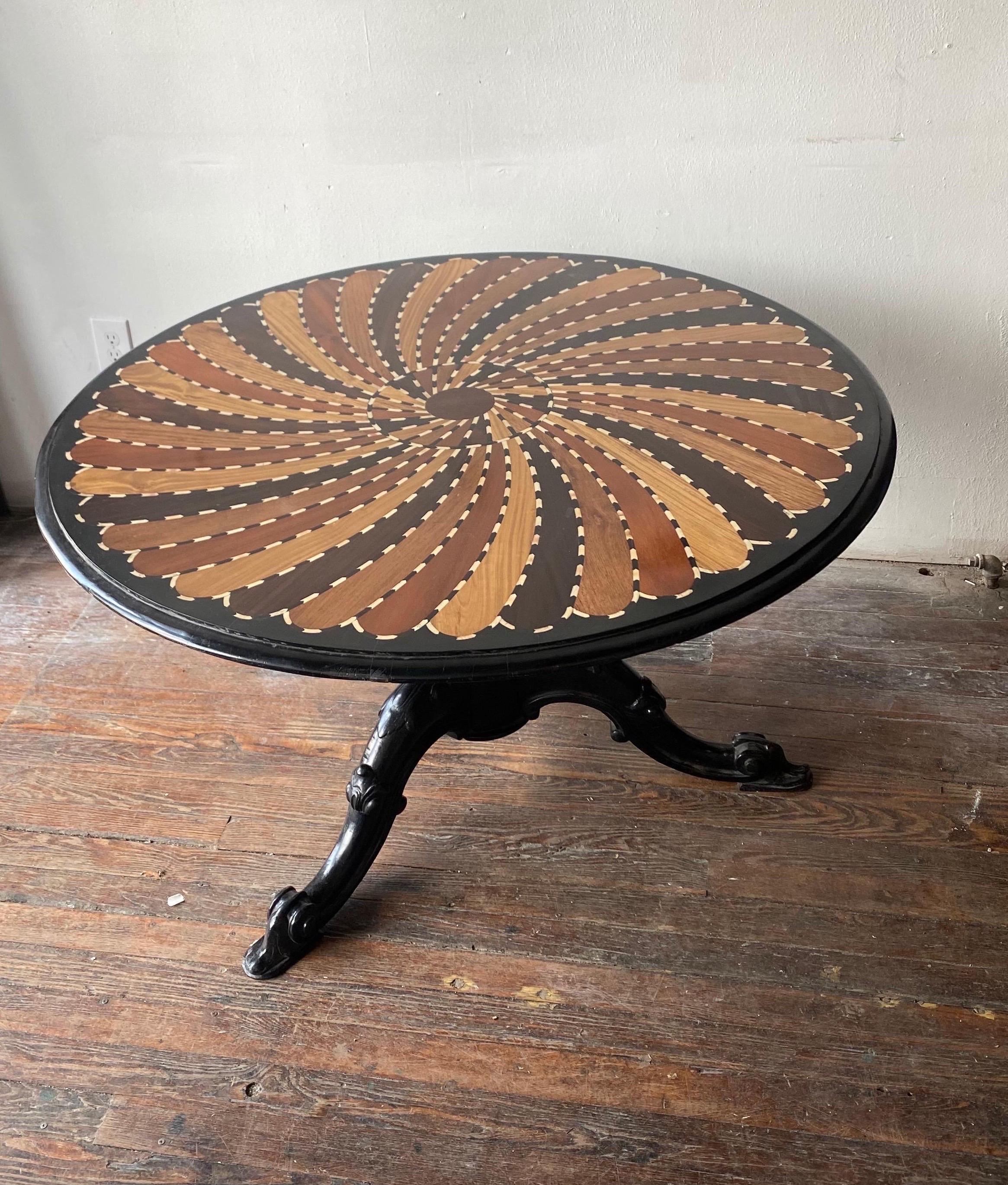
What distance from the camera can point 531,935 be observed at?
147 centimetres

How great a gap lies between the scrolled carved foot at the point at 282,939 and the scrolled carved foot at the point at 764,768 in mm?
651

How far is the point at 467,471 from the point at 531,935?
25.2 inches

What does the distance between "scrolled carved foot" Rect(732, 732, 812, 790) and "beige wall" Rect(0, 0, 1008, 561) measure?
0.65m

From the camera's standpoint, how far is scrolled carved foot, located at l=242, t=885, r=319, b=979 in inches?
56.3

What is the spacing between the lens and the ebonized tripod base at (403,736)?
139 cm

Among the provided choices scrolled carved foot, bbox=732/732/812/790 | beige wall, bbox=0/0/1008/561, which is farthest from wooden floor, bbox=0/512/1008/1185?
beige wall, bbox=0/0/1008/561

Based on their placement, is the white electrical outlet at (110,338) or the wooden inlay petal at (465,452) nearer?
the wooden inlay petal at (465,452)

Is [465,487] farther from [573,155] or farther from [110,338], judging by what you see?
[110,338]

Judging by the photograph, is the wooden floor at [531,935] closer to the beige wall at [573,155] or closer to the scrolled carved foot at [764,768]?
the scrolled carved foot at [764,768]

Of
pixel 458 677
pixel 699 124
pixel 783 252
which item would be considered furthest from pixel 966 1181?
pixel 699 124

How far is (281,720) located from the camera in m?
1.84

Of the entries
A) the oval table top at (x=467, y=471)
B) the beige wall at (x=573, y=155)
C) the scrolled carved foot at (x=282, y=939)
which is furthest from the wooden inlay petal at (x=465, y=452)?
the scrolled carved foot at (x=282, y=939)

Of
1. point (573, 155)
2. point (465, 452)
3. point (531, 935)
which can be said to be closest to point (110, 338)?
point (573, 155)

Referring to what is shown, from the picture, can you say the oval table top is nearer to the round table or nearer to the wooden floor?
the round table
